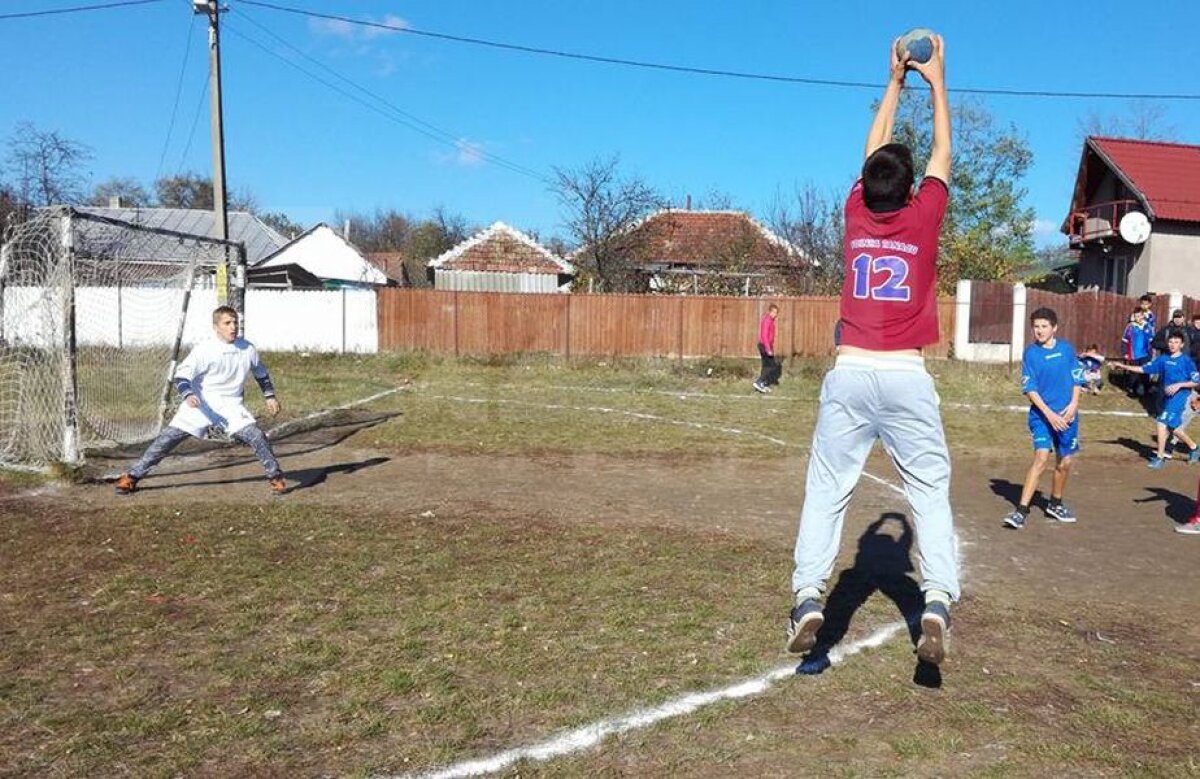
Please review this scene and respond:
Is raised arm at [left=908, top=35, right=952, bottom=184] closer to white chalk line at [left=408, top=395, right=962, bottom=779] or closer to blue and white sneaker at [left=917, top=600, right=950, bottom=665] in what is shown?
blue and white sneaker at [left=917, top=600, right=950, bottom=665]

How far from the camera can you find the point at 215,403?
865 centimetres

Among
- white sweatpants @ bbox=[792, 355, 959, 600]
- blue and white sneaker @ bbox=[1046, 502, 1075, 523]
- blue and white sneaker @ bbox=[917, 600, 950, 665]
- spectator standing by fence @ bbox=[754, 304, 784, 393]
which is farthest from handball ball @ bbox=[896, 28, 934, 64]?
spectator standing by fence @ bbox=[754, 304, 784, 393]

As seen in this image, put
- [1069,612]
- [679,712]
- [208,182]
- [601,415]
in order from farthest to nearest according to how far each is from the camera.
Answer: [208,182] < [601,415] < [1069,612] < [679,712]

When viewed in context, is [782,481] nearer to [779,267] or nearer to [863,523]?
[863,523]

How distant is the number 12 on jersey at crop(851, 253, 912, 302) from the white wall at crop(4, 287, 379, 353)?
902 cm

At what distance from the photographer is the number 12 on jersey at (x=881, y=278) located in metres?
3.84

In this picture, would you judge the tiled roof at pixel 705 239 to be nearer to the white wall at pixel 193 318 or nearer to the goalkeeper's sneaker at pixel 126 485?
the white wall at pixel 193 318

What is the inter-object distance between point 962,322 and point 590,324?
9.69m

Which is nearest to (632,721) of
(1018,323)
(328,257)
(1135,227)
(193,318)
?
(193,318)

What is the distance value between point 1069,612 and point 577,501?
168 inches

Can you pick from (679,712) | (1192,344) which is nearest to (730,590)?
(679,712)

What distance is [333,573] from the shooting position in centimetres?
594

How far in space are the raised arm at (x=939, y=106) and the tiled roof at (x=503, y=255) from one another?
3919 centimetres

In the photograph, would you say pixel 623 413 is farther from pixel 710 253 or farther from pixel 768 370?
pixel 710 253
